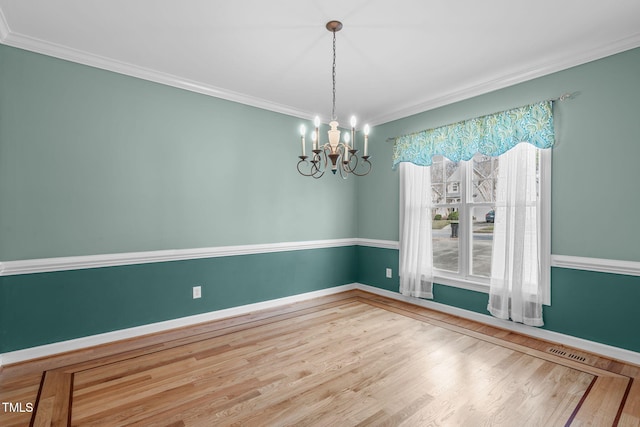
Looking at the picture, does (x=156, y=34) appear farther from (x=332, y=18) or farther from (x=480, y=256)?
(x=480, y=256)

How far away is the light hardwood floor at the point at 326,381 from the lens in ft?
6.35

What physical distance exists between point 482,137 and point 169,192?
343 cm

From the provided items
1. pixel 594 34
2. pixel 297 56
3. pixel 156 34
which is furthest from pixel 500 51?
pixel 156 34

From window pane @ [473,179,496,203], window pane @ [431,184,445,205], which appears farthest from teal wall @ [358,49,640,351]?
window pane @ [431,184,445,205]

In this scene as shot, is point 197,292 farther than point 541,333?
Yes

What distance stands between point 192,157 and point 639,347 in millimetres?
4419

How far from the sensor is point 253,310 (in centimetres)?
390

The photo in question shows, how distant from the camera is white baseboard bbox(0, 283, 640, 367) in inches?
103

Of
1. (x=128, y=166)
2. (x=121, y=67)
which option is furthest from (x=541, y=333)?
(x=121, y=67)

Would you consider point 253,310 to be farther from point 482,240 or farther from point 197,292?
point 482,240

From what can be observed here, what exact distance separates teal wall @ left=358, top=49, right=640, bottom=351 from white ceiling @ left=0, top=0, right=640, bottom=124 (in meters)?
0.19

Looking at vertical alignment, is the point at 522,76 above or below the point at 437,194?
above

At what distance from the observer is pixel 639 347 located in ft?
8.30

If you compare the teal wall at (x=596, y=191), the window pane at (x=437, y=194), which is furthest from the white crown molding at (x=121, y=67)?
the teal wall at (x=596, y=191)
